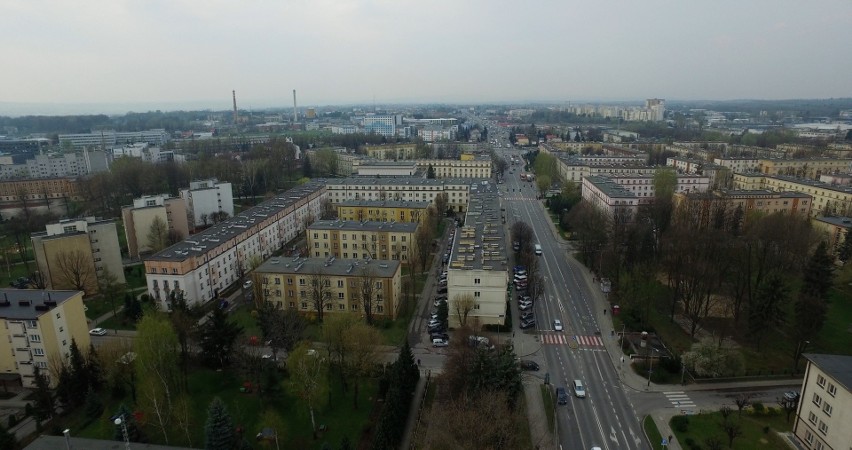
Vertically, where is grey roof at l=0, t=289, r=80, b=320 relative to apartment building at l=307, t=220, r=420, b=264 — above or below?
above

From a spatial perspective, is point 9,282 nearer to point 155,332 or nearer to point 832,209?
point 155,332

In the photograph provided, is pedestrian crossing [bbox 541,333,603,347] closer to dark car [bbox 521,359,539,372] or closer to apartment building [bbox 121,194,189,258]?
dark car [bbox 521,359,539,372]

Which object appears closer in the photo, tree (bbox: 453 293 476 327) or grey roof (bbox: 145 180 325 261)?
tree (bbox: 453 293 476 327)

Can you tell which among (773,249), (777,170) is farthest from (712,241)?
(777,170)

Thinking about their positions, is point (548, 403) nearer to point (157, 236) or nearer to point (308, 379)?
point (308, 379)

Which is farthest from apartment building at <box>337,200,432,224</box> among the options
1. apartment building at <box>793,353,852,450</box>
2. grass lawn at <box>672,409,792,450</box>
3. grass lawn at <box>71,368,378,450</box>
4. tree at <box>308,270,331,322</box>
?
apartment building at <box>793,353,852,450</box>

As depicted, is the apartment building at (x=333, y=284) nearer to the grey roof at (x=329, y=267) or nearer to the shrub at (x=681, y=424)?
the grey roof at (x=329, y=267)
